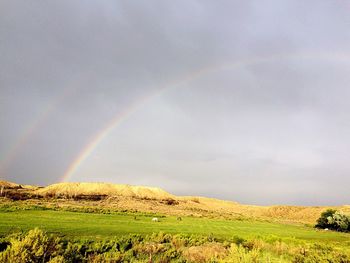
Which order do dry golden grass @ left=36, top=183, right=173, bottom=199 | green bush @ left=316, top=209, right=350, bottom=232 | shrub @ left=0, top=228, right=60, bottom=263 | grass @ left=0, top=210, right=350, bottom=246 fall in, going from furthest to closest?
dry golden grass @ left=36, top=183, right=173, bottom=199 < green bush @ left=316, top=209, right=350, bottom=232 < grass @ left=0, top=210, right=350, bottom=246 < shrub @ left=0, top=228, right=60, bottom=263

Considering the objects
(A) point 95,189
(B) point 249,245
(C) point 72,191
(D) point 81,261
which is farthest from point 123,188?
(D) point 81,261

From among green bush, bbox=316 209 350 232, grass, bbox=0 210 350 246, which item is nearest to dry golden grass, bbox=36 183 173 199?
green bush, bbox=316 209 350 232

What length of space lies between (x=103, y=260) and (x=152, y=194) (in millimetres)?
156524

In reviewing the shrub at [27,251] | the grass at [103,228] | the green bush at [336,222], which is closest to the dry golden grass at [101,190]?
the green bush at [336,222]

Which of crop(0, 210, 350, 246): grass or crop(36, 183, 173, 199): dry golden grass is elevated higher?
crop(36, 183, 173, 199): dry golden grass

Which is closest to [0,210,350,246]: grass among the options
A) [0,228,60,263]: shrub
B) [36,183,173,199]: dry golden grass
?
[0,228,60,263]: shrub

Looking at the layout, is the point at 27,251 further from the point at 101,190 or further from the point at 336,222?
the point at 101,190

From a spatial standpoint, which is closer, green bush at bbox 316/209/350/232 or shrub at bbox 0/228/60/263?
shrub at bbox 0/228/60/263

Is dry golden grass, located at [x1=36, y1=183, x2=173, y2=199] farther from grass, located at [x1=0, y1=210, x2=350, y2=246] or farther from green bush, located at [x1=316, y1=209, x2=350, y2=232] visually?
grass, located at [x1=0, y1=210, x2=350, y2=246]

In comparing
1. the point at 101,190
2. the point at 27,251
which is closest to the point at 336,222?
the point at 27,251

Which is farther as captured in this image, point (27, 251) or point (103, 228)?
point (103, 228)

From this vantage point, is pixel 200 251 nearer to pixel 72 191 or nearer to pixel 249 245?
pixel 249 245

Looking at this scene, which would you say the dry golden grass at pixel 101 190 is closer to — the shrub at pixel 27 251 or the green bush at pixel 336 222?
the green bush at pixel 336 222

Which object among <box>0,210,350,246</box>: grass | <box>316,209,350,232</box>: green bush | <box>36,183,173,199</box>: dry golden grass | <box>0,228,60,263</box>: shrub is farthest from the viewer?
<box>36,183,173,199</box>: dry golden grass
